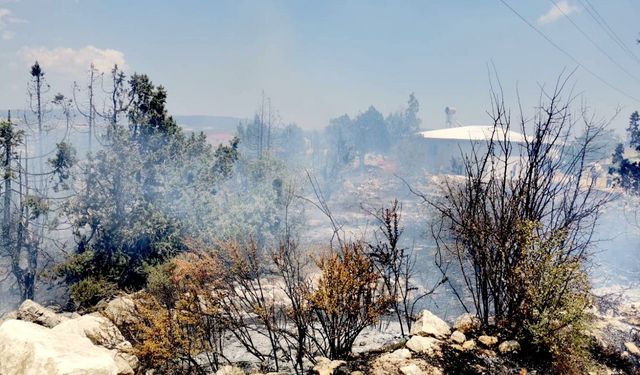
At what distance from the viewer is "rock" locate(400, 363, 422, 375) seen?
5.06 m

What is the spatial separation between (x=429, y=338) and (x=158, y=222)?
19518 mm

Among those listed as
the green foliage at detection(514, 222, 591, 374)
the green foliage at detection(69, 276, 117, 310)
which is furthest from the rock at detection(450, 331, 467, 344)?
the green foliage at detection(69, 276, 117, 310)

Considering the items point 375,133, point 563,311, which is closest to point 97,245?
point 563,311

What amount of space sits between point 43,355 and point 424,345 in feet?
16.9

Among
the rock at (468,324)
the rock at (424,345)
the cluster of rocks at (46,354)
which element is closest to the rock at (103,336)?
the cluster of rocks at (46,354)

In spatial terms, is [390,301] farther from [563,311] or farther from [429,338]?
[563,311]

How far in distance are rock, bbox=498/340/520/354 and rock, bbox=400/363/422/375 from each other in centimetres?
161

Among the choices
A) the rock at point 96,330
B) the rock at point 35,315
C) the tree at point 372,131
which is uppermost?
the tree at point 372,131

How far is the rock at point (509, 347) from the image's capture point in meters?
5.86

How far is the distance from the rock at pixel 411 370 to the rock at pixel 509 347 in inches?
63.5

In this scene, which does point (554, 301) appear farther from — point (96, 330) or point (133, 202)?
point (133, 202)

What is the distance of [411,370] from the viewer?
201 inches

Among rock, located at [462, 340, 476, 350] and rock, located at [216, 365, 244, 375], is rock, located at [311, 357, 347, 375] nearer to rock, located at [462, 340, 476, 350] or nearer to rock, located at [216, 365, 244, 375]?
rock, located at [216, 365, 244, 375]

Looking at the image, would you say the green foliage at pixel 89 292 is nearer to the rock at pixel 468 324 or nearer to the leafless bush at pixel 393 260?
the leafless bush at pixel 393 260
